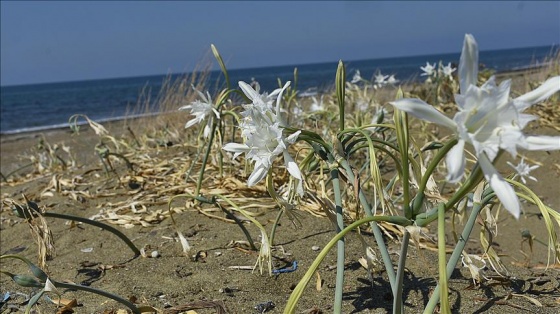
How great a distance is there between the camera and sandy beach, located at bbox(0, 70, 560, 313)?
4.70 feet

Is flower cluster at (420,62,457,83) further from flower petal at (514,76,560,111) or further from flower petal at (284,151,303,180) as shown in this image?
flower petal at (514,76,560,111)

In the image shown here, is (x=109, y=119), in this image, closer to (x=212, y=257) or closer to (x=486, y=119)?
(x=212, y=257)

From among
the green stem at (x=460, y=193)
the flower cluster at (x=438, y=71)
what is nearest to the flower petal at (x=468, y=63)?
the green stem at (x=460, y=193)

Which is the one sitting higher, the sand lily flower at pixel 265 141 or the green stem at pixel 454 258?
the sand lily flower at pixel 265 141

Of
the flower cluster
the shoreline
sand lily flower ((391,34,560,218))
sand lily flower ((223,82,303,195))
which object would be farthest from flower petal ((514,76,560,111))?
the flower cluster

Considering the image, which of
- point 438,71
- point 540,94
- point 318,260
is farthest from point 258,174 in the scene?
point 438,71

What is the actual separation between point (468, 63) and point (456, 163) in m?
0.14

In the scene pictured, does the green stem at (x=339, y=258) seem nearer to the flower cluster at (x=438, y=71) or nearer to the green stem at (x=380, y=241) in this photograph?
the green stem at (x=380, y=241)

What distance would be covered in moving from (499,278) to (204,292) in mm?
778

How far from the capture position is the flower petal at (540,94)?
2.36 feet

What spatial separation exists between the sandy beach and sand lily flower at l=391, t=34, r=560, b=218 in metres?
0.23

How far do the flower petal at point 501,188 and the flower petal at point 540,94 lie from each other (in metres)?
0.09

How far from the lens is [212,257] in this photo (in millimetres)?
1766

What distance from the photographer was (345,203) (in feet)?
6.29
